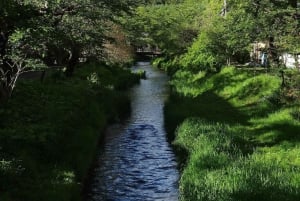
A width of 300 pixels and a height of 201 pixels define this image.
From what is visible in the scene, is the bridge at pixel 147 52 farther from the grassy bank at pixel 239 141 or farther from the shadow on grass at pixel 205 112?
the shadow on grass at pixel 205 112

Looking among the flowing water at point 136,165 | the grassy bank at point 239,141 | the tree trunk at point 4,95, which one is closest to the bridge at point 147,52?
the grassy bank at point 239,141

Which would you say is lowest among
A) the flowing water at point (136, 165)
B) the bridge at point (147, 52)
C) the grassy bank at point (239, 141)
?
the flowing water at point (136, 165)

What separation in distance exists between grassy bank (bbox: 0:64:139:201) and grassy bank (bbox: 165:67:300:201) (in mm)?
3935

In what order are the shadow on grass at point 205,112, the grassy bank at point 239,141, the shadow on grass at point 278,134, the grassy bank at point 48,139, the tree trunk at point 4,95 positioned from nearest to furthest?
1. the grassy bank at point 48,139
2. the grassy bank at point 239,141
3. the shadow on grass at point 278,134
4. the tree trunk at point 4,95
5. the shadow on grass at point 205,112

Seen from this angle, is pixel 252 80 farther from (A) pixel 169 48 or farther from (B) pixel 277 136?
(A) pixel 169 48

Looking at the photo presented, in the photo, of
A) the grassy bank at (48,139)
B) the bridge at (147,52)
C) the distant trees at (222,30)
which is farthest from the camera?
the bridge at (147,52)

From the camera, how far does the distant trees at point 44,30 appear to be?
1510 centimetres

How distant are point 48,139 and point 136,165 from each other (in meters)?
4.71

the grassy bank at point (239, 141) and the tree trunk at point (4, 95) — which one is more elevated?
the tree trunk at point (4, 95)

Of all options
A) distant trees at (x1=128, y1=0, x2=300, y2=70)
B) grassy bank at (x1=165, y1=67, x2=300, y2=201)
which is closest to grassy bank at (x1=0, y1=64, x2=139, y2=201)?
grassy bank at (x1=165, y1=67, x2=300, y2=201)

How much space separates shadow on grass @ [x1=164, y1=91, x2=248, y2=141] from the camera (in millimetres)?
25209

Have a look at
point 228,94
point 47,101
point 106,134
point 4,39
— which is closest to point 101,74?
point 228,94

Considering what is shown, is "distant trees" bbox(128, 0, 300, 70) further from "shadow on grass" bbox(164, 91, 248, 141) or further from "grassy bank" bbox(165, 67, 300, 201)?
"shadow on grass" bbox(164, 91, 248, 141)

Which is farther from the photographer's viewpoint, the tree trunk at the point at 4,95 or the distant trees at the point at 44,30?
the tree trunk at the point at 4,95
